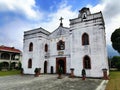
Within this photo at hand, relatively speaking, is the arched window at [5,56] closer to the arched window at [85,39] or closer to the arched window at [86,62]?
the arched window at [85,39]

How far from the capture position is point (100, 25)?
662 inches

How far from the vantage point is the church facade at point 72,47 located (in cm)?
1648

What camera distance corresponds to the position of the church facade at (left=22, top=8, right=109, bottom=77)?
16.5 meters

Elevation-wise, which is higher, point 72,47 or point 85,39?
point 85,39

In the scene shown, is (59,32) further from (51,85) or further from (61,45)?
(51,85)

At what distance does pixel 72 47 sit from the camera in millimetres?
18516

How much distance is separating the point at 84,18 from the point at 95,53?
5720mm

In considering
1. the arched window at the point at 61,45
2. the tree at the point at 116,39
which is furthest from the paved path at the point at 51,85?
the tree at the point at 116,39

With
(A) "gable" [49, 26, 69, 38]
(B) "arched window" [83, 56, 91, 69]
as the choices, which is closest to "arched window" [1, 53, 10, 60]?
(A) "gable" [49, 26, 69, 38]

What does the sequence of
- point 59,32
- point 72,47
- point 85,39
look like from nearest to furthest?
point 85,39
point 72,47
point 59,32

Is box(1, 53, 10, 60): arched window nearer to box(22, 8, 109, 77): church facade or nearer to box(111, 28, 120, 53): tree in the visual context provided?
box(22, 8, 109, 77): church facade

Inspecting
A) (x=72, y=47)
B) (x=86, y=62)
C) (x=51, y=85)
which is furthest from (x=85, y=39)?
(x=51, y=85)

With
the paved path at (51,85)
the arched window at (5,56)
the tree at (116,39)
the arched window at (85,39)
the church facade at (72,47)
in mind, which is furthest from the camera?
the arched window at (5,56)

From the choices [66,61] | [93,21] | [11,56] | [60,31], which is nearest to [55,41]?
[60,31]
